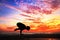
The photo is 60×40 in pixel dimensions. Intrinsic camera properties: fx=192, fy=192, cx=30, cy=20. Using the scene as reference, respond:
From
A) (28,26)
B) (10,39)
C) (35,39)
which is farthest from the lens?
(35,39)

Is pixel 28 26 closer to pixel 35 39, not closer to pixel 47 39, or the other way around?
pixel 35 39

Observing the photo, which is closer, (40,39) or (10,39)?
(10,39)

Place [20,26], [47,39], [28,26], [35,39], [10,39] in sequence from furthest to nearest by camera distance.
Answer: [47,39] < [35,39] < [10,39] < [20,26] < [28,26]

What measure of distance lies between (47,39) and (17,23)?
31.4 m

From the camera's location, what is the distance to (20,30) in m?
16.6

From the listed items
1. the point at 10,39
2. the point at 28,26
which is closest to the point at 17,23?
the point at 28,26

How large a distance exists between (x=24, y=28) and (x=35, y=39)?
26272mm

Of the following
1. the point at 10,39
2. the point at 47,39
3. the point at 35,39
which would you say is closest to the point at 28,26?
the point at 10,39

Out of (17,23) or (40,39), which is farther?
(40,39)

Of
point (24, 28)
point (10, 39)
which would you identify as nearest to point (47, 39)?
point (10, 39)

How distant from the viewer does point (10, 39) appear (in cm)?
3064

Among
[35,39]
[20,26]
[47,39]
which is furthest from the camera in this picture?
[47,39]

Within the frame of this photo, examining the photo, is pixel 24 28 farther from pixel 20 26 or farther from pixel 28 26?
pixel 28 26

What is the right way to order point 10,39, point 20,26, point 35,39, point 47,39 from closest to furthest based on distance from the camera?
point 20,26 < point 10,39 < point 35,39 < point 47,39
